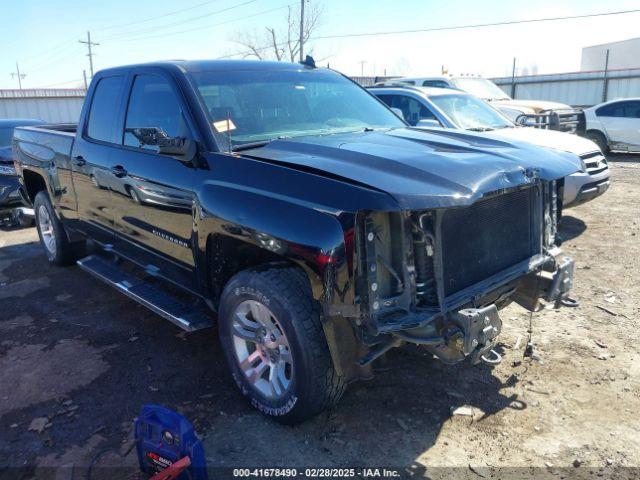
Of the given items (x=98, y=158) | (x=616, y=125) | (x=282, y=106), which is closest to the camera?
(x=282, y=106)

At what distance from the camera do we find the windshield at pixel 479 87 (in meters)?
11.7

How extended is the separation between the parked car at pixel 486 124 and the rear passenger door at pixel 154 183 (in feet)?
12.1

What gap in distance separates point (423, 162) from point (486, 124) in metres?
5.67

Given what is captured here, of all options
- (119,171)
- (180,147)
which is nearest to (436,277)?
(180,147)

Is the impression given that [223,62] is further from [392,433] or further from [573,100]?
[573,100]

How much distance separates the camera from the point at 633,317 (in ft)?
14.5

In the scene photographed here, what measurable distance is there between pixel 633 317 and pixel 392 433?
2.62 metres

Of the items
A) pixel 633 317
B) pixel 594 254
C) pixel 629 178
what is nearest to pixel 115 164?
pixel 633 317

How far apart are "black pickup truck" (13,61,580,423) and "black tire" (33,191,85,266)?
1627mm

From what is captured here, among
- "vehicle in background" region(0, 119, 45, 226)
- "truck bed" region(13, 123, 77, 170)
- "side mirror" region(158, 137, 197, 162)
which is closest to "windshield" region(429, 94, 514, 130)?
"truck bed" region(13, 123, 77, 170)

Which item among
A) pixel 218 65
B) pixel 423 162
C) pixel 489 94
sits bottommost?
pixel 489 94

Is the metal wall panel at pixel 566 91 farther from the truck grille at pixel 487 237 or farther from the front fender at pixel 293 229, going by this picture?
the front fender at pixel 293 229

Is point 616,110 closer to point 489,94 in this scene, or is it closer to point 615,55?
point 489,94

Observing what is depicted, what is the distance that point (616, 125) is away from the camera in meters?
14.1
